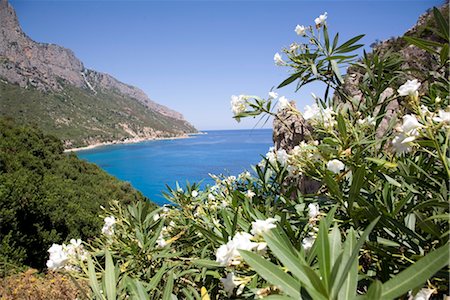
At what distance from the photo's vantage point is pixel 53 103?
5128 centimetres

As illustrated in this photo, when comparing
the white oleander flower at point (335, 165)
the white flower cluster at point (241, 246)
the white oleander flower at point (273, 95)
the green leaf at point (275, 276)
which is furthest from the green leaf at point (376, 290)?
the white oleander flower at point (273, 95)

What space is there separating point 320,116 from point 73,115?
60459 mm

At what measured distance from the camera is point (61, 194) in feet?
22.5

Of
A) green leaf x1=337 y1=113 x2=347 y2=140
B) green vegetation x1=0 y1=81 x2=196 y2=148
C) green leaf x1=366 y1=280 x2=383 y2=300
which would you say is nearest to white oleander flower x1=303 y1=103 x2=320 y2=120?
green leaf x1=337 y1=113 x2=347 y2=140

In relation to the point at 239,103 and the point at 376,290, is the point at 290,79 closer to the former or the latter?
the point at 239,103

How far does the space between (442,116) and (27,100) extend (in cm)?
5660

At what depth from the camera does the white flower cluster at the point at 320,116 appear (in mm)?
994

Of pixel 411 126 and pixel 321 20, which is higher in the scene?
pixel 321 20

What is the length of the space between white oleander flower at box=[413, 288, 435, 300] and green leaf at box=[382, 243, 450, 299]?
18 centimetres

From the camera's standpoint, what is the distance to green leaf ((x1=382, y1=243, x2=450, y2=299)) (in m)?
0.44

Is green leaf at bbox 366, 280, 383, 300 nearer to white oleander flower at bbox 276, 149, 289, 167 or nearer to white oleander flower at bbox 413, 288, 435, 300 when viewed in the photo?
white oleander flower at bbox 413, 288, 435, 300

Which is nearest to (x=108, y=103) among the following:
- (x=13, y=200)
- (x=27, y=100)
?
(x=27, y=100)

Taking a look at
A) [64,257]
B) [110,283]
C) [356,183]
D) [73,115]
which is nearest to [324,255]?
[356,183]

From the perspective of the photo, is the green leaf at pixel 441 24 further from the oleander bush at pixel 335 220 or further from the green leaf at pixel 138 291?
the green leaf at pixel 138 291
